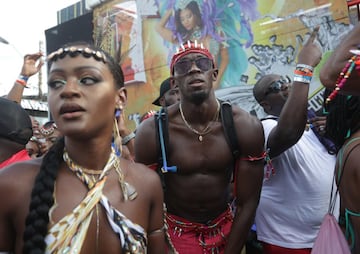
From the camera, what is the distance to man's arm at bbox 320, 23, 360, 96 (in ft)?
5.40

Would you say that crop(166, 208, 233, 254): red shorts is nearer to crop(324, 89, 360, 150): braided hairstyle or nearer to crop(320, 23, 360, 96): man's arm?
crop(324, 89, 360, 150): braided hairstyle

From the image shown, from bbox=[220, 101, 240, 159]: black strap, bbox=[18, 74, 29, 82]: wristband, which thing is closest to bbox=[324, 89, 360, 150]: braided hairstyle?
bbox=[220, 101, 240, 159]: black strap

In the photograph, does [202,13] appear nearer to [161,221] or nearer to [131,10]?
[131,10]

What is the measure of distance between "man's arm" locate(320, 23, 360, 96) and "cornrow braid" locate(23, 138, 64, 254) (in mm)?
1356

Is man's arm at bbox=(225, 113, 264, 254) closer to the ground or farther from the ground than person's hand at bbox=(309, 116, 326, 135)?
closer to the ground

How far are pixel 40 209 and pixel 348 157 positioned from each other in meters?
1.43

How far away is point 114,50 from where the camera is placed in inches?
527

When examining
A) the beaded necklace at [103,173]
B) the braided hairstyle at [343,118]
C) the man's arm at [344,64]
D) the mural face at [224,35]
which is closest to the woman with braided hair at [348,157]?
the braided hairstyle at [343,118]

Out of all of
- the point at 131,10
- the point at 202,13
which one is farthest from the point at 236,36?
the point at 131,10

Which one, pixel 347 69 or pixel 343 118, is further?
pixel 343 118

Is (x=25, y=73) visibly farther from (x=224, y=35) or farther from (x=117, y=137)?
(x=224, y=35)

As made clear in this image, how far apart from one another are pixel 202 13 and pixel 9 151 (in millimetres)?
8766

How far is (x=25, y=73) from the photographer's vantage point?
12.1 feet

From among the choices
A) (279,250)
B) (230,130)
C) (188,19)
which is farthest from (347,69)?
(188,19)
